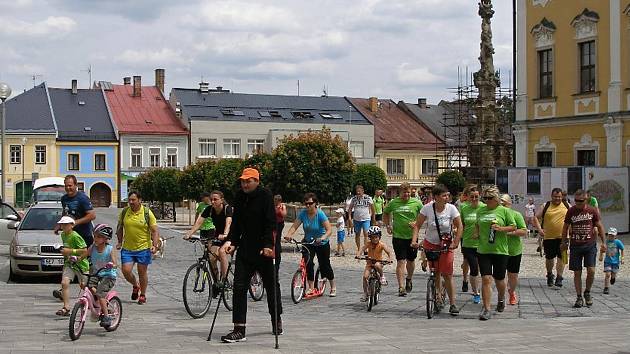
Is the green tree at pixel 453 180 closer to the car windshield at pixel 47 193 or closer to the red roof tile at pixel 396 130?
the car windshield at pixel 47 193

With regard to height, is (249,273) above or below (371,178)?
below

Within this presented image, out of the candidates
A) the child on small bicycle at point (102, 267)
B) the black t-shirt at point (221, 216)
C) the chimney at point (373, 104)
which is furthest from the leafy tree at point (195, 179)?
the chimney at point (373, 104)

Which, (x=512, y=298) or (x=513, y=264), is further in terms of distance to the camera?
(x=512, y=298)

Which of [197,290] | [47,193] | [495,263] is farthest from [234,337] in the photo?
[47,193]

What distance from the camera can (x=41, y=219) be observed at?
18.6 m

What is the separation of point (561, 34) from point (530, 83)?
2427mm

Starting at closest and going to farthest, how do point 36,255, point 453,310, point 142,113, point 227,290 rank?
point 453,310, point 227,290, point 36,255, point 142,113

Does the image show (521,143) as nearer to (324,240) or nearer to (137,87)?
(324,240)

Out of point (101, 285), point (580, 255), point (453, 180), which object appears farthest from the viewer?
point (453, 180)

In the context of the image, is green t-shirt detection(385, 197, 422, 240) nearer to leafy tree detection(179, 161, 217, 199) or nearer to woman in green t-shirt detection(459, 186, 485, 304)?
woman in green t-shirt detection(459, 186, 485, 304)

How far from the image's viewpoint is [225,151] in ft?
258

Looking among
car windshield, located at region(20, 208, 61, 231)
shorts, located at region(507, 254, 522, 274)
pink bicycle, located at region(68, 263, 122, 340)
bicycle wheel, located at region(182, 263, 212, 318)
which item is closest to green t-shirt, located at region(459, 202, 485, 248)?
shorts, located at region(507, 254, 522, 274)

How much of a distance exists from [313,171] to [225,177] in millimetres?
15396

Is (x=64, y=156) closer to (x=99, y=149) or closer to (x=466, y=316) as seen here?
(x=99, y=149)
